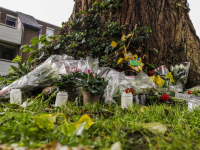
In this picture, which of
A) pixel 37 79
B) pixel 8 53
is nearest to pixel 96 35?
pixel 37 79

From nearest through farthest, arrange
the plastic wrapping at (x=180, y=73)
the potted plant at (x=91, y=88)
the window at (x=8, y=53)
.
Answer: the potted plant at (x=91, y=88) < the plastic wrapping at (x=180, y=73) < the window at (x=8, y=53)

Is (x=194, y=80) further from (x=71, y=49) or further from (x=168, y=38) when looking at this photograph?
(x=71, y=49)

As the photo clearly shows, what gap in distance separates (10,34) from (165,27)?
518 inches

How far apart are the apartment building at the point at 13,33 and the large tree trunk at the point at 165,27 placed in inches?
444

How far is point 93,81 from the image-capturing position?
212 centimetres

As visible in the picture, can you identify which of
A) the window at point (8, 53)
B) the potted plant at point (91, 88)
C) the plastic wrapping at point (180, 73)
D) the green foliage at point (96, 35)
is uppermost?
the window at point (8, 53)

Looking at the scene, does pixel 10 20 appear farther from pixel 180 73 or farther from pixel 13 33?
pixel 180 73

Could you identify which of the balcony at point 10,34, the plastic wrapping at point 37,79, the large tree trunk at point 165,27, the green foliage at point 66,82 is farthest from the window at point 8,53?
the green foliage at point 66,82

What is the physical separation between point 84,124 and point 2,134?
1.45 ft

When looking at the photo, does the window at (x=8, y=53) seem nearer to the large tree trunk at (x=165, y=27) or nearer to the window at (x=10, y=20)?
the window at (x=10, y=20)

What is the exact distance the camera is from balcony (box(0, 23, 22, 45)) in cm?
1313

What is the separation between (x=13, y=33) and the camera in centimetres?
1378

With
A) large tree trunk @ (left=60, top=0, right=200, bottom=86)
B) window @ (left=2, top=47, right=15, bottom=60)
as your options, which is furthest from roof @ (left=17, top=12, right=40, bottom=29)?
large tree trunk @ (left=60, top=0, right=200, bottom=86)

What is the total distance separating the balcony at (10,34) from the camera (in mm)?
13130
